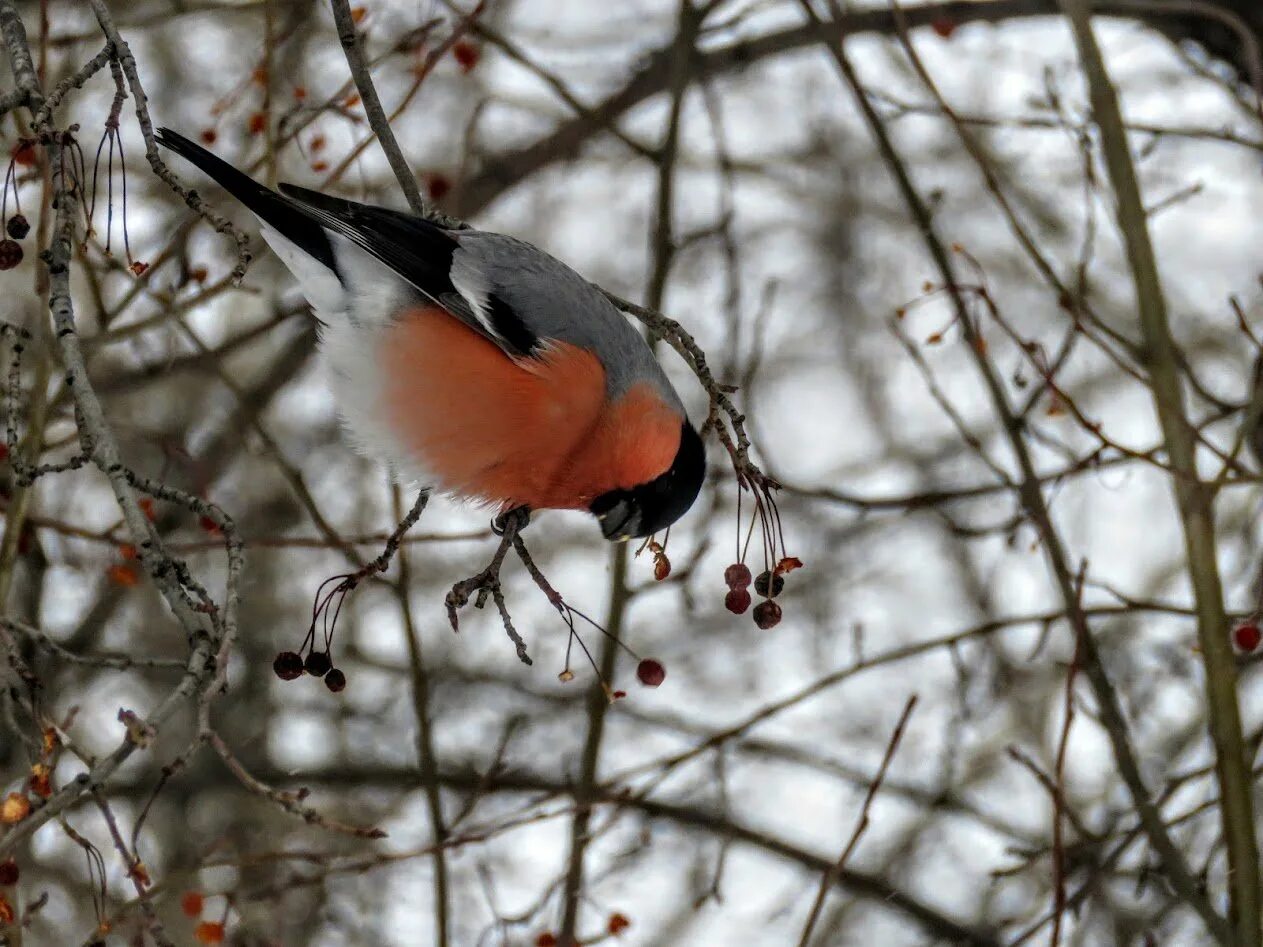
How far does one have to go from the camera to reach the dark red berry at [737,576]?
2686mm

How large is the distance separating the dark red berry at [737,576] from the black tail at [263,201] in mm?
1365

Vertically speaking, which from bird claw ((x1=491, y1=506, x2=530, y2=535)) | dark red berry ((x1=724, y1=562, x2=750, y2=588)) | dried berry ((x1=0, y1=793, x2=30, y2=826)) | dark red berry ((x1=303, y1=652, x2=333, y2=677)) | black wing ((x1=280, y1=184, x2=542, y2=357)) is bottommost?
dried berry ((x1=0, y1=793, x2=30, y2=826))

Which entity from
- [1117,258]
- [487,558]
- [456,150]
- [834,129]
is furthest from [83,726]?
[1117,258]

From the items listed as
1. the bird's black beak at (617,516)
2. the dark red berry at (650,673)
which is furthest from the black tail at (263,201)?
the dark red berry at (650,673)

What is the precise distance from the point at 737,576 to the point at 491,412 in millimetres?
815

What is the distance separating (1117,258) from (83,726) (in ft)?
21.7

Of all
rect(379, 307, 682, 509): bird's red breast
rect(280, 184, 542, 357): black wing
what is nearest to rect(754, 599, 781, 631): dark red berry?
rect(379, 307, 682, 509): bird's red breast

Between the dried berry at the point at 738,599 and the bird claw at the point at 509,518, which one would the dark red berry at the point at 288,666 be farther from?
the dried berry at the point at 738,599

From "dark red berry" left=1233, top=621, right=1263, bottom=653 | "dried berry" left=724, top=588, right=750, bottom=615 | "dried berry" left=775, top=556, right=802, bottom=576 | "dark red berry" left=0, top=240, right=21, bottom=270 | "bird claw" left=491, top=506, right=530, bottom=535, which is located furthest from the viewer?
"bird claw" left=491, top=506, right=530, bottom=535

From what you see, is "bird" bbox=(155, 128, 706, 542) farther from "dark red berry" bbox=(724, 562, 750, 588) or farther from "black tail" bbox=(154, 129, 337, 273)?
"dark red berry" bbox=(724, 562, 750, 588)

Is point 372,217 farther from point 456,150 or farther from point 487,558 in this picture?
point 456,150

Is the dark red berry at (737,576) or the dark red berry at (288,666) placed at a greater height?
the dark red berry at (737,576)

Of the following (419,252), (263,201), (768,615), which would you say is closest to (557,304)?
(419,252)

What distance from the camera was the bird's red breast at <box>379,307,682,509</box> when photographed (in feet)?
10.3
